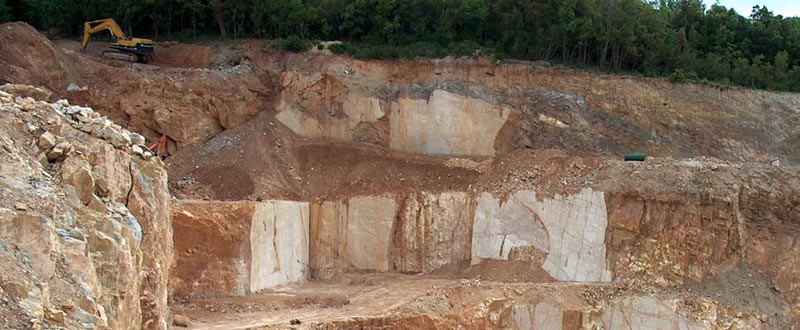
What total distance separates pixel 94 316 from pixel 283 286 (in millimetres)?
14967

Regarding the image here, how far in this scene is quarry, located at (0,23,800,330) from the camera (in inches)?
905

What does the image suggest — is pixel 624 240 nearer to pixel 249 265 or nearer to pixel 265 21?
pixel 249 265

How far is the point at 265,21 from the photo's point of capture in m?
36.2

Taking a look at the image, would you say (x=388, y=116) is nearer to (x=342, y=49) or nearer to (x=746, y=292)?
(x=342, y=49)

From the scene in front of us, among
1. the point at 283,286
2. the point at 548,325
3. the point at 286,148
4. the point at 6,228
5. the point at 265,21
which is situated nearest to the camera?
the point at 6,228

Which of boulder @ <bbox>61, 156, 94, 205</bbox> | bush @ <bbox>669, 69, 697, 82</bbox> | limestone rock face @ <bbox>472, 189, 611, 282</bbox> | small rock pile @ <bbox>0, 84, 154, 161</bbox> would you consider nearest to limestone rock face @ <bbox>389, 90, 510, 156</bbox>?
limestone rock face @ <bbox>472, 189, 611, 282</bbox>

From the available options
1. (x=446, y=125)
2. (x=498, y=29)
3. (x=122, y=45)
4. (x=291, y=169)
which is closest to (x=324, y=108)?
(x=291, y=169)

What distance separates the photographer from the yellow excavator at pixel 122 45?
32562 mm

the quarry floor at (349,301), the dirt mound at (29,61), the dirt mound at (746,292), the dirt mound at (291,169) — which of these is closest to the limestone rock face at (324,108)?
the dirt mound at (291,169)

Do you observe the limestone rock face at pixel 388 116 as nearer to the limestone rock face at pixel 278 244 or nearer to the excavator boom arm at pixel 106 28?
the limestone rock face at pixel 278 244

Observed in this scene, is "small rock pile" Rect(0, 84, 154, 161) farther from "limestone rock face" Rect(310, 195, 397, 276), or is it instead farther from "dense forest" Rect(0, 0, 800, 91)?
"dense forest" Rect(0, 0, 800, 91)

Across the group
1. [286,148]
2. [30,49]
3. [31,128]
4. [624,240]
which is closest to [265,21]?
[286,148]

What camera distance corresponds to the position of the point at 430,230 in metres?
27.8

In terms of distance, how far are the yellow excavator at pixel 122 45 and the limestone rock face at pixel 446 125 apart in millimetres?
9789
